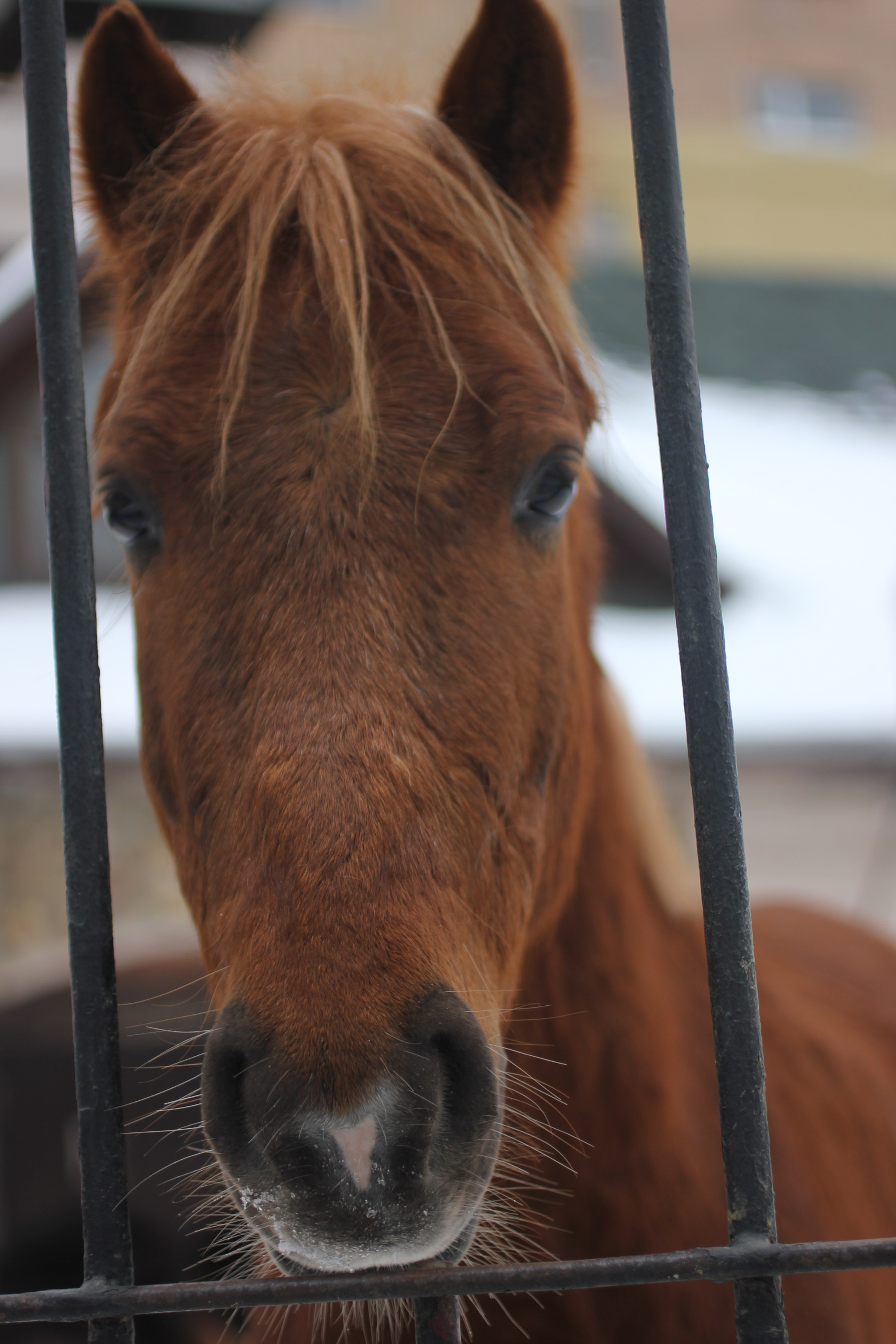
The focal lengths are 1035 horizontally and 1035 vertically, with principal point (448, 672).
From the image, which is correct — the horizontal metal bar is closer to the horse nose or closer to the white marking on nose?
the horse nose

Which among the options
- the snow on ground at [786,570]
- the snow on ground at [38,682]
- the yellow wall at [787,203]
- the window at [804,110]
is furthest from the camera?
the window at [804,110]

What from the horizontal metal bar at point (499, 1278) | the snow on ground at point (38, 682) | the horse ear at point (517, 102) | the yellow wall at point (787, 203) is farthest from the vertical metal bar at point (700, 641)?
the yellow wall at point (787, 203)

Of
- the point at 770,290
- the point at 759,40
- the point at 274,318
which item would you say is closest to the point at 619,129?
the point at 759,40

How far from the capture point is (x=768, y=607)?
5.62m

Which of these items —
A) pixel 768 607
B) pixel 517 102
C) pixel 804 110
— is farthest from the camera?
pixel 804 110

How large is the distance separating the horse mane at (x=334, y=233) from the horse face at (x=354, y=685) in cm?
2

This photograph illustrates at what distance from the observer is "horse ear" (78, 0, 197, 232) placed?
1401 mm

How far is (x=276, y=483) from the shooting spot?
1.16 m

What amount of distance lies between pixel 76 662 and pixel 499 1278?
0.72 m

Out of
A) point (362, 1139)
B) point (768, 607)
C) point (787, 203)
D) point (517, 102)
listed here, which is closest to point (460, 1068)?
point (362, 1139)

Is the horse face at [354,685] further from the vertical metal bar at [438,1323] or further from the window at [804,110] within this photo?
the window at [804,110]

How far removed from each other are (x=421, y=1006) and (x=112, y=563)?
4.59 m

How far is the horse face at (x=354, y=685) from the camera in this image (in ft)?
2.97

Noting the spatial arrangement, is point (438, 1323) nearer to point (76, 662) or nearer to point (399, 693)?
point (399, 693)
